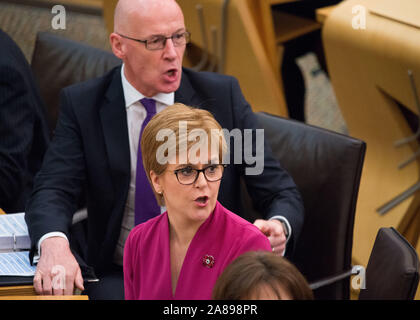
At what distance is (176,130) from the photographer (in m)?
1.22

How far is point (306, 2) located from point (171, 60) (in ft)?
6.28

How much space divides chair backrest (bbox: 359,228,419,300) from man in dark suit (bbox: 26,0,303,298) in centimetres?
25

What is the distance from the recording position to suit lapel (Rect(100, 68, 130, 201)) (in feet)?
5.98

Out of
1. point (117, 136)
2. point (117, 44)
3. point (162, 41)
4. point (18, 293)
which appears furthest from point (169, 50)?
point (18, 293)

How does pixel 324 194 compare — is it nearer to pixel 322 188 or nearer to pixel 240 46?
pixel 322 188

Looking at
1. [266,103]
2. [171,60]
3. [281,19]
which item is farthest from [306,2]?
[171,60]

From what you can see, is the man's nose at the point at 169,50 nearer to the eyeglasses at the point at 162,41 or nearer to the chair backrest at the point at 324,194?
the eyeglasses at the point at 162,41

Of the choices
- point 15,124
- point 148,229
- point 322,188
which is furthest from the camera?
point 15,124

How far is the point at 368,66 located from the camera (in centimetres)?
243

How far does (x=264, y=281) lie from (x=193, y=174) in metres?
0.30

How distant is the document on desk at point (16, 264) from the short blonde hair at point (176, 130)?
459mm

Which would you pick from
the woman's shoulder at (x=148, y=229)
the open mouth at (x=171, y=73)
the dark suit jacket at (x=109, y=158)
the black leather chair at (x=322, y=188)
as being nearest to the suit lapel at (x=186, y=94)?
the dark suit jacket at (x=109, y=158)

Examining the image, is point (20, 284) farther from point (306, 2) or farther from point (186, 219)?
point (306, 2)

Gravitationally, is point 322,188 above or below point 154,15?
below
